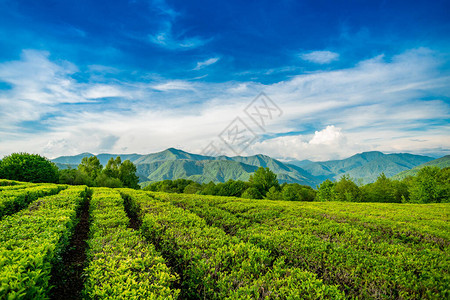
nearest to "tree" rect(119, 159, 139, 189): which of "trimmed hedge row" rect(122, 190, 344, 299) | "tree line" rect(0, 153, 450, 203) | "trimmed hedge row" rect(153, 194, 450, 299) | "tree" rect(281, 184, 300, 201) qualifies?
"tree line" rect(0, 153, 450, 203)

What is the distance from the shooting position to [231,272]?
175 inches

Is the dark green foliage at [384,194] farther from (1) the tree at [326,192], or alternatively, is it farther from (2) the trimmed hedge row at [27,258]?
(2) the trimmed hedge row at [27,258]

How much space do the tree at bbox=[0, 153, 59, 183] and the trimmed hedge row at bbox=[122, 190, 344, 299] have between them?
3973 cm

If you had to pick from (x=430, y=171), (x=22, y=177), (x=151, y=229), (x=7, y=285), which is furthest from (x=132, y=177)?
(x=430, y=171)

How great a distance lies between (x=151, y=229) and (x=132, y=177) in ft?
226

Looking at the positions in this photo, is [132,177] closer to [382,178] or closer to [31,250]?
[31,250]

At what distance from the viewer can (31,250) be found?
429 centimetres

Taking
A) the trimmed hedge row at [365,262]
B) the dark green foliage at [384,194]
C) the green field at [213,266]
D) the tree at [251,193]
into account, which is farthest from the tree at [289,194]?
the trimmed hedge row at [365,262]

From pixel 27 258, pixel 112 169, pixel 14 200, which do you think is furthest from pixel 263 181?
pixel 27 258

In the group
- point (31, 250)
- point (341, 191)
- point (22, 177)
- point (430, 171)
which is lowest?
point (341, 191)

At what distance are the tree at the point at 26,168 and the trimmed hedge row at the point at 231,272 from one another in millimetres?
39728

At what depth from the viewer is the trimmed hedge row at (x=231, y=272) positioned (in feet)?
12.5

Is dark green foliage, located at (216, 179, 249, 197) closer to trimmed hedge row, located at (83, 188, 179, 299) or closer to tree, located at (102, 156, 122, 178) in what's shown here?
tree, located at (102, 156, 122, 178)

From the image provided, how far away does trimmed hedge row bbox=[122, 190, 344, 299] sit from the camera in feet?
12.5
